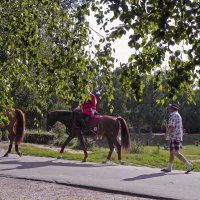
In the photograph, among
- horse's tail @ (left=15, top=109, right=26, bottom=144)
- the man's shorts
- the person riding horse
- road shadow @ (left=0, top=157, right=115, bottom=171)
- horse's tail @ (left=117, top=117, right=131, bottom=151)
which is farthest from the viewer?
horse's tail @ (left=15, top=109, right=26, bottom=144)

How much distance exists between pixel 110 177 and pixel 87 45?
5294mm

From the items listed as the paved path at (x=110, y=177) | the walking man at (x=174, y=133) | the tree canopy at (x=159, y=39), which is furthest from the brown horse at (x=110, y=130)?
the tree canopy at (x=159, y=39)

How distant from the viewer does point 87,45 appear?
22.9 feet

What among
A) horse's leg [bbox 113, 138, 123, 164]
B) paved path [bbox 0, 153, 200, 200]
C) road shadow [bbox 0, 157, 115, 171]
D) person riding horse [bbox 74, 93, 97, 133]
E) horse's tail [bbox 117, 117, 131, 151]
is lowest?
paved path [bbox 0, 153, 200, 200]

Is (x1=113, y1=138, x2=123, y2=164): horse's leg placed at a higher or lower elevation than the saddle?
lower

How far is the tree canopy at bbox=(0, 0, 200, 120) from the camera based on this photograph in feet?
16.2

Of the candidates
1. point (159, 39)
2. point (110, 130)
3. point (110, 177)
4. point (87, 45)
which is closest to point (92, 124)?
point (110, 130)

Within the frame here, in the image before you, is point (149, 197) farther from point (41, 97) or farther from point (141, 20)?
point (141, 20)

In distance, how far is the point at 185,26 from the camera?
480 centimetres

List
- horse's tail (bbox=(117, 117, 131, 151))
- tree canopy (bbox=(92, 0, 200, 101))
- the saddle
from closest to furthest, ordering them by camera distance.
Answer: tree canopy (bbox=(92, 0, 200, 101)) < horse's tail (bbox=(117, 117, 131, 151)) < the saddle

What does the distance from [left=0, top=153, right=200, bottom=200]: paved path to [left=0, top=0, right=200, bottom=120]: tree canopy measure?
2.49 m

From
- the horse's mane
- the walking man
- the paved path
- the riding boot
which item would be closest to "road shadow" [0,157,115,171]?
the paved path

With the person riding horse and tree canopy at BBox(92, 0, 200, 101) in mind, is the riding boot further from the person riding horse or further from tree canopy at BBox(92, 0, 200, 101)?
tree canopy at BBox(92, 0, 200, 101)

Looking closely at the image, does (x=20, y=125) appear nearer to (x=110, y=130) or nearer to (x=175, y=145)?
(x=110, y=130)
